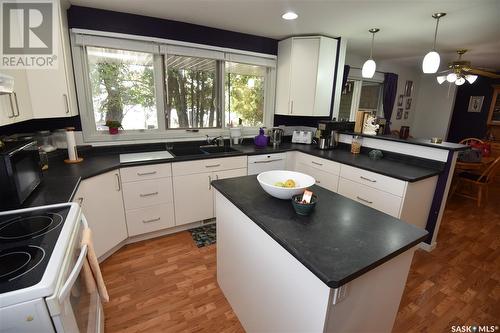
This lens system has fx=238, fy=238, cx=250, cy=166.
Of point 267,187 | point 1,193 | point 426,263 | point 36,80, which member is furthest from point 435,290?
point 36,80

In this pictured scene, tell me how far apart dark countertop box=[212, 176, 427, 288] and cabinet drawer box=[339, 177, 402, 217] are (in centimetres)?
95

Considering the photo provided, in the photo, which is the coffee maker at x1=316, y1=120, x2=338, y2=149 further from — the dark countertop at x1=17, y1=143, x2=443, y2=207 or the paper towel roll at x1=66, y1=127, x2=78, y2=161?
the paper towel roll at x1=66, y1=127, x2=78, y2=161

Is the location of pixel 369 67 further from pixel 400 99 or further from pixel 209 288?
pixel 400 99

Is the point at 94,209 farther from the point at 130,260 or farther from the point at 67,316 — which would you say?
the point at 67,316

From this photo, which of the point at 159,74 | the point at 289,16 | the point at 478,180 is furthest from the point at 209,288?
the point at 478,180

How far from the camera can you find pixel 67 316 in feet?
2.85

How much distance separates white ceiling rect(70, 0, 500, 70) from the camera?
2078mm

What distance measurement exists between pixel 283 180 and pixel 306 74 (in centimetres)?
202

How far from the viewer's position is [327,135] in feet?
10.2

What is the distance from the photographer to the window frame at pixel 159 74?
7.68 ft

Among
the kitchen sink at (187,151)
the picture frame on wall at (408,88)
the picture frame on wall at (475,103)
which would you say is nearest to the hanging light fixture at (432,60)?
the kitchen sink at (187,151)

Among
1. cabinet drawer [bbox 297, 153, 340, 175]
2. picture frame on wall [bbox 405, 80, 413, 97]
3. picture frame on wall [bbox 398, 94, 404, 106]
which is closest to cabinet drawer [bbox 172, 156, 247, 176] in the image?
cabinet drawer [bbox 297, 153, 340, 175]

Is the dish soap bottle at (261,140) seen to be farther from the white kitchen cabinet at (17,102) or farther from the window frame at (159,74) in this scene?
the white kitchen cabinet at (17,102)

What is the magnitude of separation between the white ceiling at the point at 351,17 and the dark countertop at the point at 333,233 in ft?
5.76
